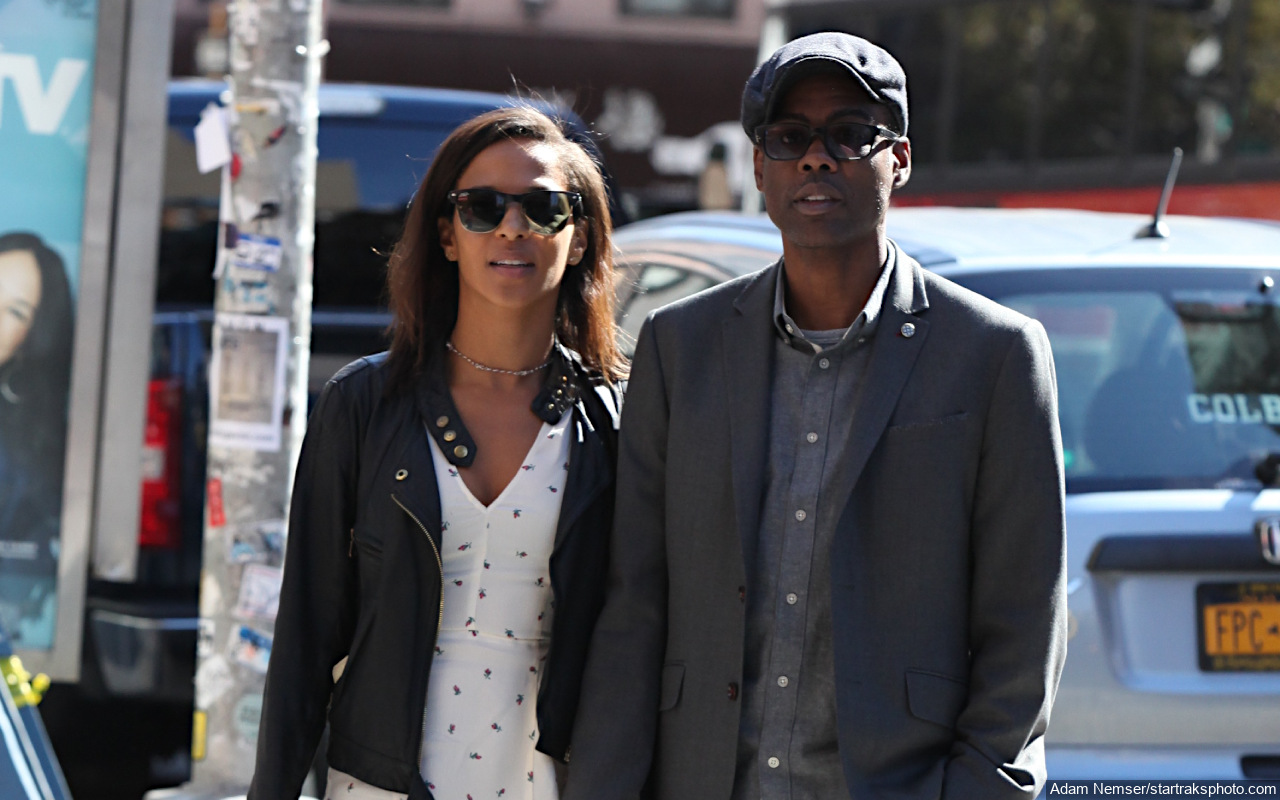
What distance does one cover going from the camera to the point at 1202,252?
3721 mm

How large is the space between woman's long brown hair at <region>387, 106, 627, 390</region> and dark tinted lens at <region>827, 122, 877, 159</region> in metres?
0.64

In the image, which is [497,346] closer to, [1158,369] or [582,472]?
[582,472]

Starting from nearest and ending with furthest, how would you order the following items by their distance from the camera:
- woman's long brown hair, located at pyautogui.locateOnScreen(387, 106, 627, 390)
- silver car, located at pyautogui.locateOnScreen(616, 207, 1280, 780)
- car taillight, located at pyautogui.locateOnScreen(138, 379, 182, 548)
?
1. woman's long brown hair, located at pyautogui.locateOnScreen(387, 106, 627, 390)
2. silver car, located at pyautogui.locateOnScreen(616, 207, 1280, 780)
3. car taillight, located at pyautogui.locateOnScreen(138, 379, 182, 548)

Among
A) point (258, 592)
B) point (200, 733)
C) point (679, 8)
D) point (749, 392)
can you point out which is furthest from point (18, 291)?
point (679, 8)

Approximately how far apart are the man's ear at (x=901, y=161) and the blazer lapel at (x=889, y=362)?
0.14 meters

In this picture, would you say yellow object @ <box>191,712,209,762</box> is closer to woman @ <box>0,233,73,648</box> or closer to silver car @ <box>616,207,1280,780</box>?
woman @ <box>0,233,73,648</box>

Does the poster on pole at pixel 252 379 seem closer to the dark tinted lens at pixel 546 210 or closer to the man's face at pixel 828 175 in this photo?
the dark tinted lens at pixel 546 210

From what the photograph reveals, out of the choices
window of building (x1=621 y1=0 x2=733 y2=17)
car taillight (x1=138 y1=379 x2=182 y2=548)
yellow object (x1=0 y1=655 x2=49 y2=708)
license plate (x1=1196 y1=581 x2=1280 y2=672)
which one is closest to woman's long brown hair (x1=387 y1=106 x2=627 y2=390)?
yellow object (x1=0 y1=655 x2=49 y2=708)

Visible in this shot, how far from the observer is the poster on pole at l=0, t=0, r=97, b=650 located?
494cm

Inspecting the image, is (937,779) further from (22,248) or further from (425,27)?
(425,27)

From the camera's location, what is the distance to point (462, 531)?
263 centimetres

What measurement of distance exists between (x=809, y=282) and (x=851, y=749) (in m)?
0.70

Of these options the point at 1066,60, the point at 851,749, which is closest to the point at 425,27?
the point at 1066,60

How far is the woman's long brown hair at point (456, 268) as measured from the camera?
9.23 ft
